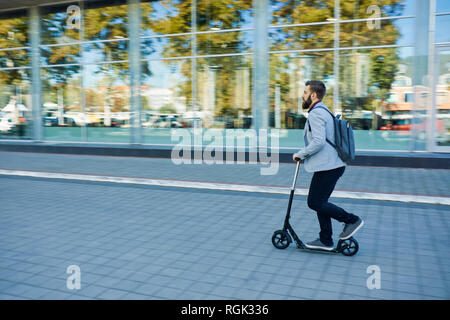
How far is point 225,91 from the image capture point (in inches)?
546

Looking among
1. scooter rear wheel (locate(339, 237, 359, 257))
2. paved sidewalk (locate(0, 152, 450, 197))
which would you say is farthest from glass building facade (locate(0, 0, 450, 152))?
scooter rear wheel (locate(339, 237, 359, 257))

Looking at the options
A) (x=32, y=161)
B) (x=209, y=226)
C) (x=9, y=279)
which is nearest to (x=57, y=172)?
(x=32, y=161)

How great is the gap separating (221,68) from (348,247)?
33.4 ft

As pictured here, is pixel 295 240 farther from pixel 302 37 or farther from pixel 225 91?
pixel 225 91

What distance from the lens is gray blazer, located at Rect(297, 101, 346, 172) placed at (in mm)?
4297

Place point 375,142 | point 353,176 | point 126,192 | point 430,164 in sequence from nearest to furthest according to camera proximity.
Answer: point 126,192
point 353,176
point 430,164
point 375,142

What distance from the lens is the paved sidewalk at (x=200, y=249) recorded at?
3.82 metres

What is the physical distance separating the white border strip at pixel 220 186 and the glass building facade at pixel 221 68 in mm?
4717

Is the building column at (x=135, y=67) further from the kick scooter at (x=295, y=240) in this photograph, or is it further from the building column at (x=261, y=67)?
the kick scooter at (x=295, y=240)

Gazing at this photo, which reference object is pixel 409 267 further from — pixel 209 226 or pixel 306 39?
pixel 306 39

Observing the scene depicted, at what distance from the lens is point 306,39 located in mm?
12844

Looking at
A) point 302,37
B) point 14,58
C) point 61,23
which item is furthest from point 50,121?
point 302,37

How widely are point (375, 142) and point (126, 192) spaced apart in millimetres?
7388

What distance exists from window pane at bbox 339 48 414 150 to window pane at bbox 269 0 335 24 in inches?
50.9
